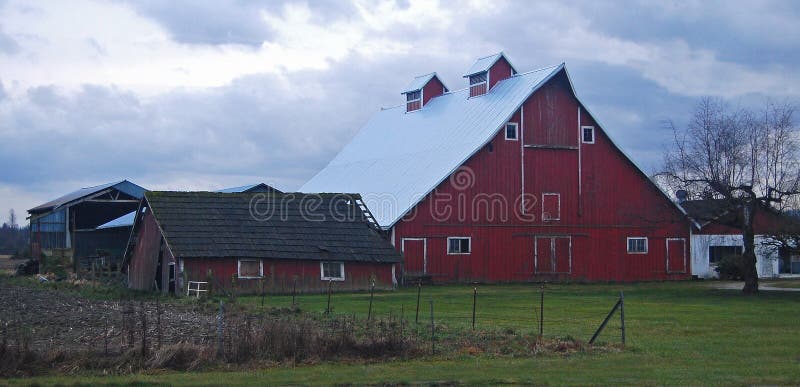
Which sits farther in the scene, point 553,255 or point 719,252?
point 719,252

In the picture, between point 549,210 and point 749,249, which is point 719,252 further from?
point 749,249

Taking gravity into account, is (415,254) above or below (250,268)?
above

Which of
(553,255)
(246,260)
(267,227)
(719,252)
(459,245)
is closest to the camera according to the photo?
(246,260)

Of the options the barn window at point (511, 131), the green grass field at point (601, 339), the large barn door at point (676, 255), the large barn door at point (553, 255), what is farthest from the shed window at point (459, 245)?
the large barn door at point (676, 255)

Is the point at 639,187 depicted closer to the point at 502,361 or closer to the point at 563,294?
the point at 563,294

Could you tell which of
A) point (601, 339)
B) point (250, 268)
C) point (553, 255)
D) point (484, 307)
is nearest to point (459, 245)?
point (553, 255)

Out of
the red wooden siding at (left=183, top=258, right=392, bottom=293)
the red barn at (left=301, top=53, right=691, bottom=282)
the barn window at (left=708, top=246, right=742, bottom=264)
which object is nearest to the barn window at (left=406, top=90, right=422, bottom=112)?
the red barn at (left=301, top=53, right=691, bottom=282)

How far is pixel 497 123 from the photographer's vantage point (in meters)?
54.2

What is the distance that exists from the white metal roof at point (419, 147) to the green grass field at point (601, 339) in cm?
1070

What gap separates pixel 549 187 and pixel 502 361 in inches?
1367

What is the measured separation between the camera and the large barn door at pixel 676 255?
2263 inches

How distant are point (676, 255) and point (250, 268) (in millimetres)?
24956

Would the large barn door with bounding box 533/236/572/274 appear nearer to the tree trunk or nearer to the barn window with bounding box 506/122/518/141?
Answer: the barn window with bounding box 506/122/518/141

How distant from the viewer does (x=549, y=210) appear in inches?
2164
